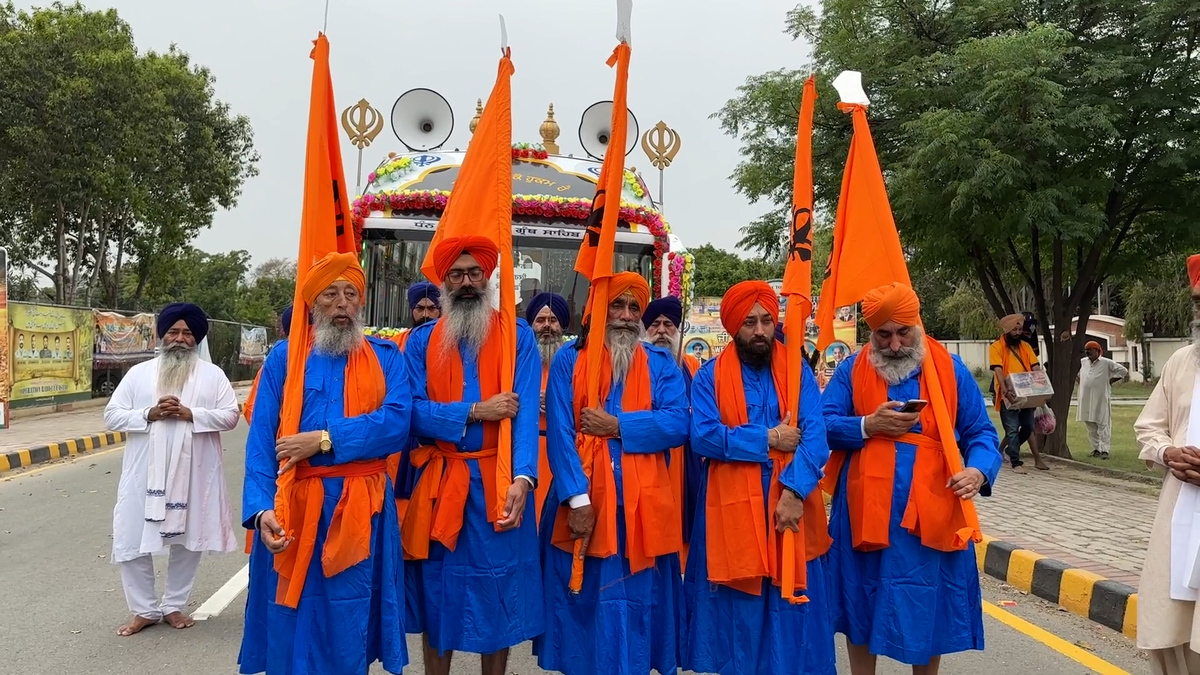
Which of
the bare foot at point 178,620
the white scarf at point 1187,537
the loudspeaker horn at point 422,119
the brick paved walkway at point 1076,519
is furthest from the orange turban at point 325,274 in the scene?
the loudspeaker horn at point 422,119

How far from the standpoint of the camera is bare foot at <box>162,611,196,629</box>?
4.93 metres

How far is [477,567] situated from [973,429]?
2.13 m

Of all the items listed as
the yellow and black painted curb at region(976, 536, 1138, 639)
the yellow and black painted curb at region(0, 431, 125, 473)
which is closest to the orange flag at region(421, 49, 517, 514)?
the yellow and black painted curb at region(976, 536, 1138, 639)

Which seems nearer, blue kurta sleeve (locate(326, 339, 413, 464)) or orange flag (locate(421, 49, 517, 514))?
A: blue kurta sleeve (locate(326, 339, 413, 464))

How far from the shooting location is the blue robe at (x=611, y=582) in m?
3.49

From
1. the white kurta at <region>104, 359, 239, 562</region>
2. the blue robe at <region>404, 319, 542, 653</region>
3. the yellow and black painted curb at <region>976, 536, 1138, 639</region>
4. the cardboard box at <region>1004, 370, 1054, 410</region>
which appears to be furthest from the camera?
the cardboard box at <region>1004, 370, 1054, 410</region>

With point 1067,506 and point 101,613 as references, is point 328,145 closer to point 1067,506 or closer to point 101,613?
point 101,613

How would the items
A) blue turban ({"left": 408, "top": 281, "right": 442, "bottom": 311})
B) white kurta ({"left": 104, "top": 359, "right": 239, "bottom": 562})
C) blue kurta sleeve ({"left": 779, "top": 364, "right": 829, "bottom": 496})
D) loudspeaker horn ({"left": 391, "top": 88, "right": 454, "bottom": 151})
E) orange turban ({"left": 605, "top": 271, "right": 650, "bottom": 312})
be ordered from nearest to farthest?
blue kurta sleeve ({"left": 779, "top": 364, "right": 829, "bottom": 496})
orange turban ({"left": 605, "top": 271, "right": 650, "bottom": 312})
white kurta ({"left": 104, "top": 359, "right": 239, "bottom": 562})
blue turban ({"left": 408, "top": 281, "right": 442, "bottom": 311})
loudspeaker horn ({"left": 391, "top": 88, "right": 454, "bottom": 151})

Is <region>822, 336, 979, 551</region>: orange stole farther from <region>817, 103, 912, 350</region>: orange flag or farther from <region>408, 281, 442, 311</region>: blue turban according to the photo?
<region>408, 281, 442, 311</region>: blue turban

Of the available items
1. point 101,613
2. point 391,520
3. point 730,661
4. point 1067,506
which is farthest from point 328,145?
point 1067,506

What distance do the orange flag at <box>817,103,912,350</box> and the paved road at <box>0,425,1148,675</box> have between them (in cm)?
188

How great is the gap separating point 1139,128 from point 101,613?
10002 millimetres

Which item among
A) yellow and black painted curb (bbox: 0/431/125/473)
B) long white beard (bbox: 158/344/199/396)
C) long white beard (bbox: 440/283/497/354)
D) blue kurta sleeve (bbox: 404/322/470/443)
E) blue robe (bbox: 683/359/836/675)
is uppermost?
long white beard (bbox: 440/283/497/354)

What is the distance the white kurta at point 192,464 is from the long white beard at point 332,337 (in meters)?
1.82
